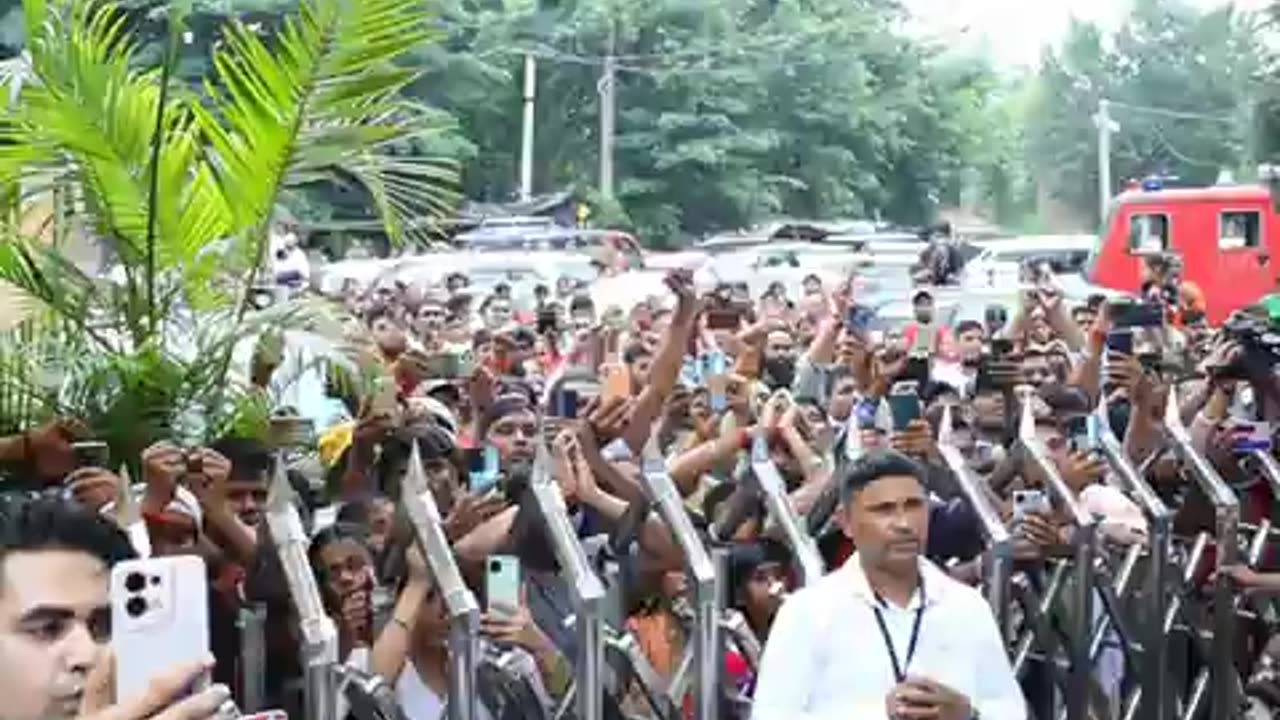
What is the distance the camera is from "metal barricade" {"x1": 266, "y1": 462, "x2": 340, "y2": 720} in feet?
15.0

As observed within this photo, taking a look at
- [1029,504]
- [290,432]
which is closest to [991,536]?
[1029,504]

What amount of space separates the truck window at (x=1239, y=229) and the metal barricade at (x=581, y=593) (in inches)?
745

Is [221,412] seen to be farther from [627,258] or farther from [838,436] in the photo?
[627,258]

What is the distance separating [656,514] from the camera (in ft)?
18.9

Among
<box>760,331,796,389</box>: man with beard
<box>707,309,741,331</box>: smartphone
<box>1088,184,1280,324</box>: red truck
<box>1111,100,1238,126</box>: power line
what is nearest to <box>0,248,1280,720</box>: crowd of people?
<box>760,331,796,389</box>: man with beard

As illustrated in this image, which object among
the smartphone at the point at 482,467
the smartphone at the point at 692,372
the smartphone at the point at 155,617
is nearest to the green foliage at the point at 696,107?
the smartphone at the point at 692,372

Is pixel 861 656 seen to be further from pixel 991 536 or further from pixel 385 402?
pixel 385 402

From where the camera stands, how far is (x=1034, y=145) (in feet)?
200

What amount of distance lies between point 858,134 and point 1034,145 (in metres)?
21.6

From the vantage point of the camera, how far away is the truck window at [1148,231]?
76.9 ft

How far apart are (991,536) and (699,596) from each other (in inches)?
42.3

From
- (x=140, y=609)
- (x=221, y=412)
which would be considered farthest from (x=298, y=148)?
(x=140, y=609)

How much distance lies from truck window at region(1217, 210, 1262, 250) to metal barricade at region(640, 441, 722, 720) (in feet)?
60.8

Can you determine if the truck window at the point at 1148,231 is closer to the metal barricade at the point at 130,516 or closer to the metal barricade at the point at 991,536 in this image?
the metal barricade at the point at 991,536
